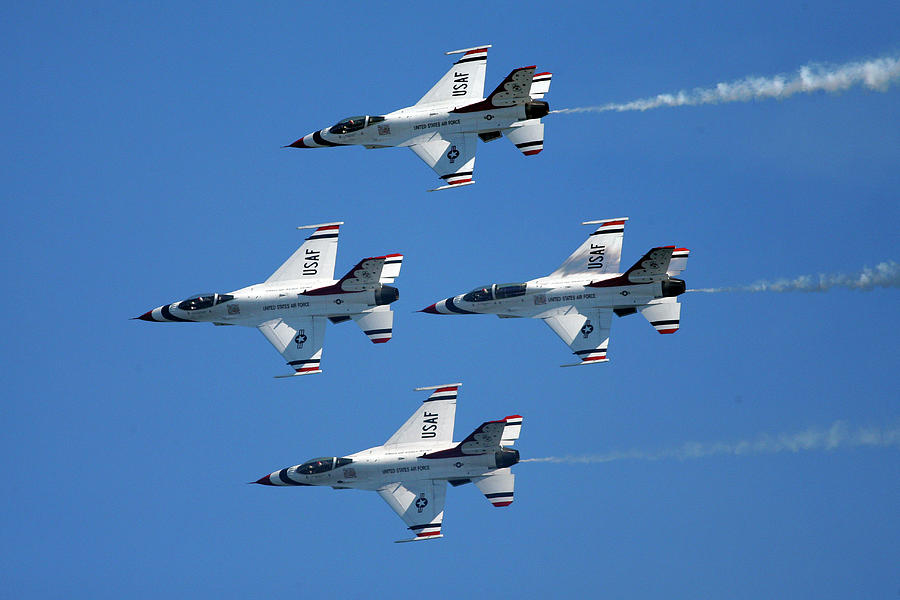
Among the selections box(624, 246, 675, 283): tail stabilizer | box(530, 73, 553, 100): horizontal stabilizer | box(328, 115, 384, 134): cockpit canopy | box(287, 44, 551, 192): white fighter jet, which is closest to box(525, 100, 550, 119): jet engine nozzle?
box(287, 44, 551, 192): white fighter jet

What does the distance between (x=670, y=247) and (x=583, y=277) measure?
417 cm

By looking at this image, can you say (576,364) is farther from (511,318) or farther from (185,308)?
(185,308)

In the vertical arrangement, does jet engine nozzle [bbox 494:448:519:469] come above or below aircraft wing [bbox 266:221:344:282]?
below

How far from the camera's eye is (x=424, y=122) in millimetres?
78938

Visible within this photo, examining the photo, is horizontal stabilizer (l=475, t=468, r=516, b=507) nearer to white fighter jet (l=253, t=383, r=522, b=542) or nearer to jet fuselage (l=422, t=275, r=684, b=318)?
white fighter jet (l=253, t=383, r=522, b=542)

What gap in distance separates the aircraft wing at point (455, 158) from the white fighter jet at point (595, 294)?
484 centimetres

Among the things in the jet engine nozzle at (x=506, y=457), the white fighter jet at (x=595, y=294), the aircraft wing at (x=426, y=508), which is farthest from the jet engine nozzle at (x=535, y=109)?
the aircraft wing at (x=426, y=508)

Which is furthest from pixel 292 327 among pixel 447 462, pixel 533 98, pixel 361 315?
pixel 533 98

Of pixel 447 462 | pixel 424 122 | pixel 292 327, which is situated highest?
pixel 424 122

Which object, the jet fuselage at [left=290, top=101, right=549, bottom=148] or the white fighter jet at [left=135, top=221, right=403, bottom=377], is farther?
the jet fuselage at [left=290, top=101, right=549, bottom=148]

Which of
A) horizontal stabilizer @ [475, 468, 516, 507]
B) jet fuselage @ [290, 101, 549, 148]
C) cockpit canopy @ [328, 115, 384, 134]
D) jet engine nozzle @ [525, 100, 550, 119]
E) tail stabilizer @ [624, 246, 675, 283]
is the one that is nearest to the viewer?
tail stabilizer @ [624, 246, 675, 283]

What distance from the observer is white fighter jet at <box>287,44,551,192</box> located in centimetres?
7800

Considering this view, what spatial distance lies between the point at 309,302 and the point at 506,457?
34.6 feet

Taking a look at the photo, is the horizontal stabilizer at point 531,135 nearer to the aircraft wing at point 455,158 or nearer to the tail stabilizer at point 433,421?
the aircraft wing at point 455,158
